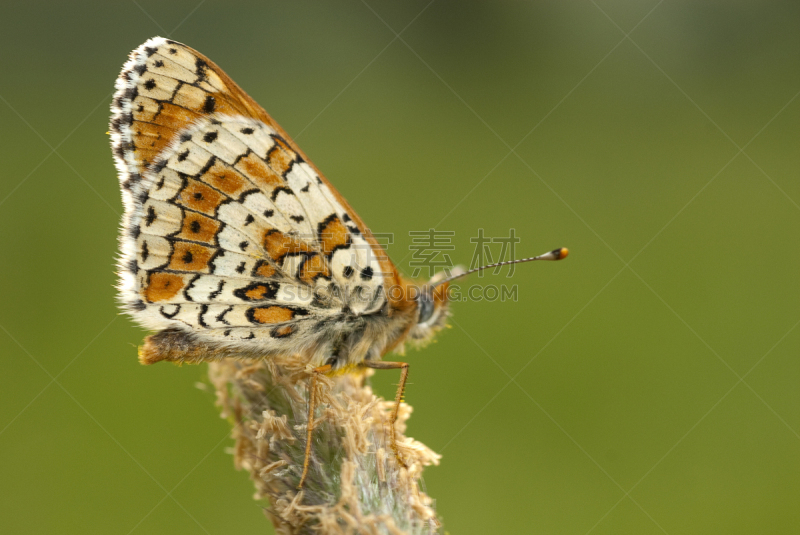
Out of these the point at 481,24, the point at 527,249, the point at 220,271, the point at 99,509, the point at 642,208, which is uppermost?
the point at 481,24

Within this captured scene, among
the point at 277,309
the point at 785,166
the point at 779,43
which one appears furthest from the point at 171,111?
the point at 779,43

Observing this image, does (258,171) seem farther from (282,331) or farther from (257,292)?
(282,331)

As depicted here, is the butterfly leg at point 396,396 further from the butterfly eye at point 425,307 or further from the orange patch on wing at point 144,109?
the orange patch on wing at point 144,109

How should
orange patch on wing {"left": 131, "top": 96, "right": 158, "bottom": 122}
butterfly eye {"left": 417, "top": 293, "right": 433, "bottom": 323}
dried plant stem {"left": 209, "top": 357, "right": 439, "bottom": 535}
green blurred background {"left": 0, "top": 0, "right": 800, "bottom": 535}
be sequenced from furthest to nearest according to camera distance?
green blurred background {"left": 0, "top": 0, "right": 800, "bottom": 535} → butterfly eye {"left": 417, "top": 293, "right": 433, "bottom": 323} → orange patch on wing {"left": 131, "top": 96, "right": 158, "bottom": 122} → dried plant stem {"left": 209, "top": 357, "right": 439, "bottom": 535}

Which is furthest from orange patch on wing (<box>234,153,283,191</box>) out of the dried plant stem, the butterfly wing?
the dried plant stem

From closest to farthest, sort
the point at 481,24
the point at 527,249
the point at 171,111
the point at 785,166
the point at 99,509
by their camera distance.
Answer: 1. the point at 171,111
2. the point at 99,509
3. the point at 527,249
4. the point at 785,166
5. the point at 481,24

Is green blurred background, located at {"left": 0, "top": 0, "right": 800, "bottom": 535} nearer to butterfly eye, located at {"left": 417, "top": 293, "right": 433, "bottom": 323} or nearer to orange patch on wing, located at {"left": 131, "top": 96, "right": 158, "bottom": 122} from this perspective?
butterfly eye, located at {"left": 417, "top": 293, "right": 433, "bottom": 323}

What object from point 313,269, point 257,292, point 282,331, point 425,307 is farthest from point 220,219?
point 425,307

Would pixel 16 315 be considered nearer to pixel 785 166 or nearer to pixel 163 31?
pixel 163 31
